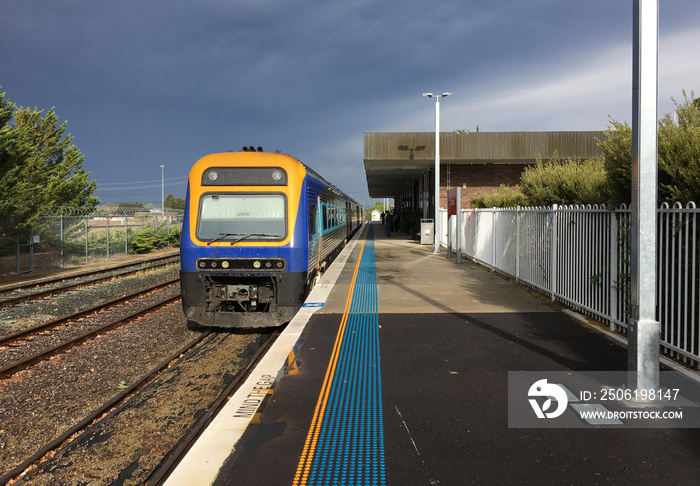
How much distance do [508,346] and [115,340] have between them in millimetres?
6013

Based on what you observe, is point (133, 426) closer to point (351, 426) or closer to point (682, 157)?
point (351, 426)

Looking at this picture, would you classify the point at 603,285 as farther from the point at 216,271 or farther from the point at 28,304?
the point at 28,304

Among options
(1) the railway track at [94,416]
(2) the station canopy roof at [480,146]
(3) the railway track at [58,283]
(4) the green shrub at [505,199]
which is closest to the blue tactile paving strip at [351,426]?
(1) the railway track at [94,416]

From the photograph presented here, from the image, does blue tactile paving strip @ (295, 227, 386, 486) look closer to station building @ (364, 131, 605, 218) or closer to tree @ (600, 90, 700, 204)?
tree @ (600, 90, 700, 204)

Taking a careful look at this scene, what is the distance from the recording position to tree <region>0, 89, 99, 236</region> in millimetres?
14163

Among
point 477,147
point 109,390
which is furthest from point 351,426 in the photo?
point 477,147

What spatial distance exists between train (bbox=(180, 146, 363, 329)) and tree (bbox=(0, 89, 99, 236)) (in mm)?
9358

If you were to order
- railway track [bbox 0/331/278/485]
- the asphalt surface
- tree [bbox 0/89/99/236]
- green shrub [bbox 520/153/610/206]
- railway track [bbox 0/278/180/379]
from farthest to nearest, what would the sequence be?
tree [bbox 0/89/99/236] < green shrub [bbox 520/153/610/206] < railway track [bbox 0/278/180/379] < railway track [bbox 0/331/278/485] < the asphalt surface

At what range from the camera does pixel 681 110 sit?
237 inches

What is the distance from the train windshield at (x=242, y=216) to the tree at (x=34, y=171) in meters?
9.39

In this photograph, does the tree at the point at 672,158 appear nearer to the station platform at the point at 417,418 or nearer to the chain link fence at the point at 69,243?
the station platform at the point at 417,418

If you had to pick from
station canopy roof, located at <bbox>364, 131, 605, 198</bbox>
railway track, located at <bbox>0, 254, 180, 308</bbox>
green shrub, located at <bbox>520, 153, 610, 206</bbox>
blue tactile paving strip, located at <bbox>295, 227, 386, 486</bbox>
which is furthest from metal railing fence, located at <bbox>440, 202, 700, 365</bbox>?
station canopy roof, located at <bbox>364, 131, 605, 198</bbox>

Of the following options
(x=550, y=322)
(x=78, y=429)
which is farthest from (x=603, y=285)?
(x=78, y=429)

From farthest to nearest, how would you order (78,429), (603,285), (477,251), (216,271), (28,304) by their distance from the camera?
(477,251), (28,304), (216,271), (603,285), (78,429)
